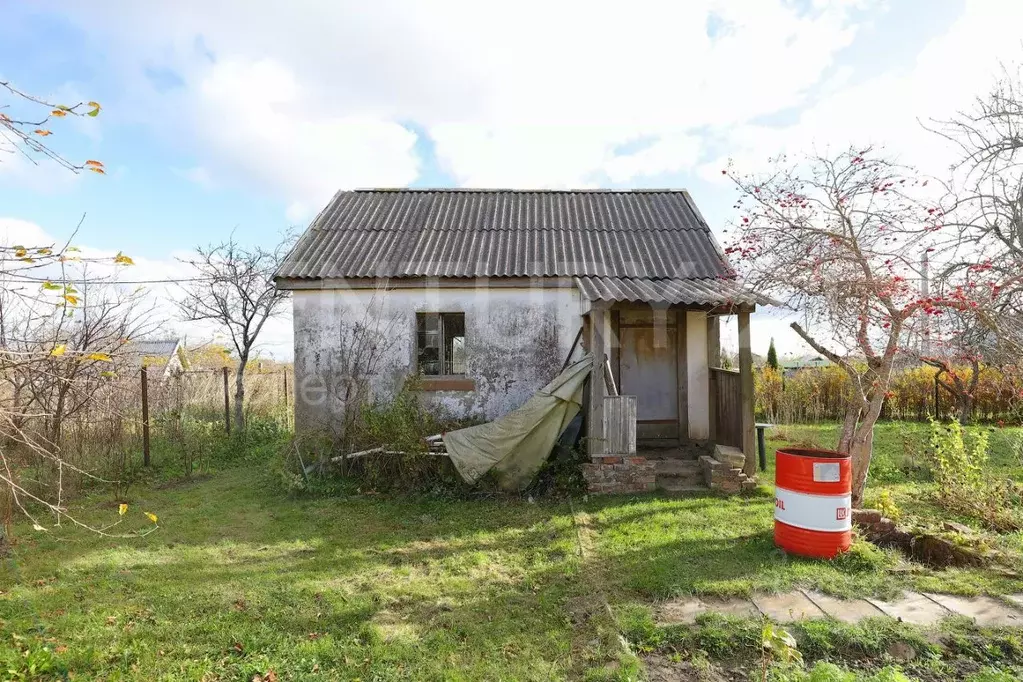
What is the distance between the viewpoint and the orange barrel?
17.0 ft

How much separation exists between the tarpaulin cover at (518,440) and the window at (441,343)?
6.13 feet

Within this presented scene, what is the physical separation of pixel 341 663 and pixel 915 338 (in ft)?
21.1

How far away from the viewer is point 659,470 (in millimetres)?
8062

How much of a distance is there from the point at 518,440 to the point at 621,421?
1.45m

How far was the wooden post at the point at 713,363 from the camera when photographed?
9398mm

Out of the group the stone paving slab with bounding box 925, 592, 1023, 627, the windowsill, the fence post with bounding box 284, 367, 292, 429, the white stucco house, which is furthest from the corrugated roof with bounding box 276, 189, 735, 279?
the stone paving slab with bounding box 925, 592, 1023, 627

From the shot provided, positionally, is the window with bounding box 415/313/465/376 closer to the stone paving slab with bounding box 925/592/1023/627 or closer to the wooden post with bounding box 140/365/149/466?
the wooden post with bounding box 140/365/149/466

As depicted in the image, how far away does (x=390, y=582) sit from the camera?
5.12 m

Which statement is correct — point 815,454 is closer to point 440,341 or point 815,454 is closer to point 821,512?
point 821,512

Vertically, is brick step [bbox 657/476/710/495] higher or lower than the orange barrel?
lower

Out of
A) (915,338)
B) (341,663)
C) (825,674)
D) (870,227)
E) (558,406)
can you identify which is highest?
(870,227)

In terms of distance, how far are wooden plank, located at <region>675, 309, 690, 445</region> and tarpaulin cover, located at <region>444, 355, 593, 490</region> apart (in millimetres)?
2494

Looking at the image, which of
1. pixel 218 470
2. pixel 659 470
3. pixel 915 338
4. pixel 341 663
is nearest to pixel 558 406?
pixel 659 470

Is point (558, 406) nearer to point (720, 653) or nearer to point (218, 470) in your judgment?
point (720, 653)
